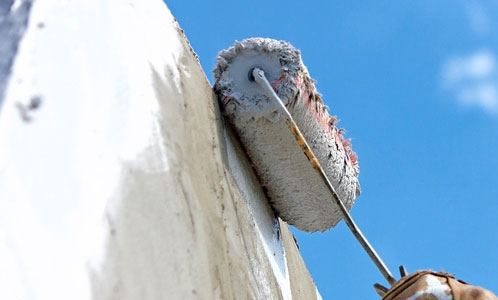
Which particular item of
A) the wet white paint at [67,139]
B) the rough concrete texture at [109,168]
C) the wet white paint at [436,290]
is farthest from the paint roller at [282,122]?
the wet white paint at [67,139]

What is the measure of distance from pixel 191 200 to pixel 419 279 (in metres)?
0.40

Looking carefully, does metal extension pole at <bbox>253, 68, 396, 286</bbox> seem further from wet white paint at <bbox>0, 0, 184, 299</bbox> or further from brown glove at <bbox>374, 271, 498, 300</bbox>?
wet white paint at <bbox>0, 0, 184, 299</bbox>

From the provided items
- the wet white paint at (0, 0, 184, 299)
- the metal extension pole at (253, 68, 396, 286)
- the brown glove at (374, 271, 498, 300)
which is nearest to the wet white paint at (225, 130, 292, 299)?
the metal extension pole at (253, 68, 396, 286)

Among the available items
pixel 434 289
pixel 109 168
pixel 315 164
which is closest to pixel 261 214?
pixel 315 164

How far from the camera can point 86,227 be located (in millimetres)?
716

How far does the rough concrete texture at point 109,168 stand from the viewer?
668 millimetres

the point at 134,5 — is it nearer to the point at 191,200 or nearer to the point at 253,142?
the point at 191,200

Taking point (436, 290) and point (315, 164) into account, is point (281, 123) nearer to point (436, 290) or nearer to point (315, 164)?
point (315, 164)

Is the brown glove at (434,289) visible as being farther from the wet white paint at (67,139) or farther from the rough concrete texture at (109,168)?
the wet white paint at (67,139)

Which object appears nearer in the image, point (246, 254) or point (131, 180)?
point (131, 180)

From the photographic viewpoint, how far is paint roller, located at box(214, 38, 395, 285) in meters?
1.42

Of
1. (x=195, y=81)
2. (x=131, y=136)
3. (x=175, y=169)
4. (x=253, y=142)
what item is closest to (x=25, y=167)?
(x=131, y=136)

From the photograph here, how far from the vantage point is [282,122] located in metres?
1.43

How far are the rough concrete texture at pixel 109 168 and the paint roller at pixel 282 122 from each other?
0.57 ft
